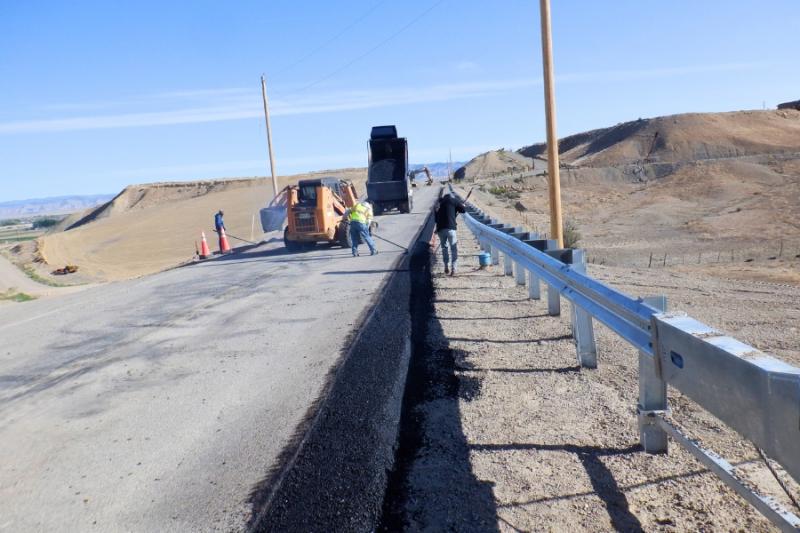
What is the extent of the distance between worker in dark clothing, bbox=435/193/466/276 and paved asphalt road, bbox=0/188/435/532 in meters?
1.65

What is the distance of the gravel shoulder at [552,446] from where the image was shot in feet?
12.4

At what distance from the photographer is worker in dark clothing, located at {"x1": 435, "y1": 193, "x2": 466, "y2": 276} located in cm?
1361

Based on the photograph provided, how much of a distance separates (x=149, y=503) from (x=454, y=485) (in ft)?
5.98

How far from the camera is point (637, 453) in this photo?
445 cm

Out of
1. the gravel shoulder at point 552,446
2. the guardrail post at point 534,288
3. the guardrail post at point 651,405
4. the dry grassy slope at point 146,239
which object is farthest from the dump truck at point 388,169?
the guardrail post at point 651,405

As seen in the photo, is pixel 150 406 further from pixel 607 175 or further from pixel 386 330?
pixel 607 175

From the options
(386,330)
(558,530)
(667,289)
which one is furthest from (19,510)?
(667,289)

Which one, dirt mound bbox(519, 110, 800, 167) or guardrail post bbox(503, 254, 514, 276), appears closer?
guardrail post bbox(503, 254, 514, 276)

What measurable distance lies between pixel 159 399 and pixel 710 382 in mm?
4867

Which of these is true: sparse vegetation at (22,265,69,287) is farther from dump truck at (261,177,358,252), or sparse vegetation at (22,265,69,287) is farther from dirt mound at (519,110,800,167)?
dirt mound at (519,110,800,167)

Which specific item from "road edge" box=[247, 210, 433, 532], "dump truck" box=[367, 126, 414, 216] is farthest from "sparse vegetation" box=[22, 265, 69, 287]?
"road edge" box=[247, 210, 433, 532]

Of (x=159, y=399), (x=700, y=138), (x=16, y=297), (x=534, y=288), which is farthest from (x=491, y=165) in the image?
(x=159, y=399)

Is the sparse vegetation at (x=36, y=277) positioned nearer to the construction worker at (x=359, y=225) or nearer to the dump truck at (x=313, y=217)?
the dump truck at (x=313, y=217)

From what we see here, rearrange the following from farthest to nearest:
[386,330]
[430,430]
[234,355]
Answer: [386,330], [234,355], [430,430]
